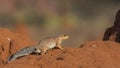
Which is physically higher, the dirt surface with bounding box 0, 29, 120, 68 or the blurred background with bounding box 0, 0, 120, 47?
the dirt surface with bounding box 0, 29, 120, 68

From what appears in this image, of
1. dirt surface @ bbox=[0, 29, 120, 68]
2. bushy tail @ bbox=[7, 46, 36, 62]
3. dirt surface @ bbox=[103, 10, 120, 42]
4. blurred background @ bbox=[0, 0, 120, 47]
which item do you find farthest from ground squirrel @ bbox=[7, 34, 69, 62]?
blurred background @ bbox=[0, 0, 120, 47]

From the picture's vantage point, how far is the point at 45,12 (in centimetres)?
2991

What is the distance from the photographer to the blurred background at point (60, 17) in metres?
27.7

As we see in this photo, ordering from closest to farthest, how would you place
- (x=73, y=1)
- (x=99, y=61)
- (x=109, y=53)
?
(x=99, y=61), (x=109, y=53), (x=73, y=1)

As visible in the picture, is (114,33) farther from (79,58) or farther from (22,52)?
(79,58)

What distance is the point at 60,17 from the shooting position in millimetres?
29812

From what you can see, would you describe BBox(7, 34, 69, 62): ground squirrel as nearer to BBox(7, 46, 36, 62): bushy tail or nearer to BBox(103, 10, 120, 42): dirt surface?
BBox(7, 46, 36, 62): bushy tail

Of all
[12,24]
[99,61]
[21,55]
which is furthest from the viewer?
[12,24]

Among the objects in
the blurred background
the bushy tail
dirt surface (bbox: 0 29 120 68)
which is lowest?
the blurred background

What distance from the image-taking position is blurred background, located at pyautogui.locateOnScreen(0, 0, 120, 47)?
27688 millimetres

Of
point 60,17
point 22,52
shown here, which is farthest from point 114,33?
point 60,17

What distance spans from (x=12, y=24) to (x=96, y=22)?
4813 millimetres

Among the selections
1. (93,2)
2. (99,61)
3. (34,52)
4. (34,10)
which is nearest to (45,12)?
(34,10)

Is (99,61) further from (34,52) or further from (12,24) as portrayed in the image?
(12,24)
